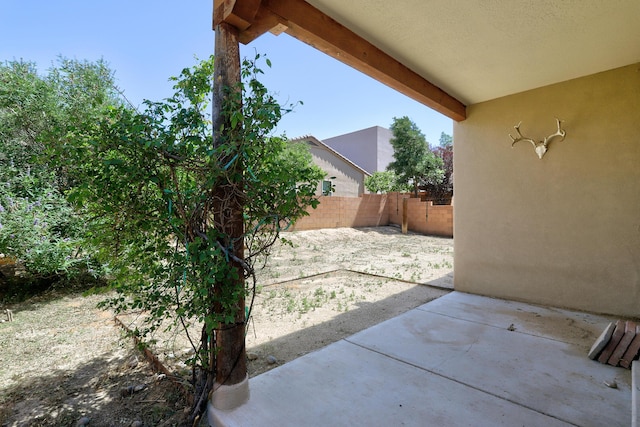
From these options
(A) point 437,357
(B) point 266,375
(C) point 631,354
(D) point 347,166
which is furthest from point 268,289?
(D) point 347,166

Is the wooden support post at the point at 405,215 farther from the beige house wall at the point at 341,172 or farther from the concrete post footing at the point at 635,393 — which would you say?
the concrete post footing at the point at 635,393

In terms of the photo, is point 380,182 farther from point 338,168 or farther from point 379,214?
point 379,214

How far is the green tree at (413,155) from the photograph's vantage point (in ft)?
40.3

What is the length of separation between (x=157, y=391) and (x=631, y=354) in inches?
119

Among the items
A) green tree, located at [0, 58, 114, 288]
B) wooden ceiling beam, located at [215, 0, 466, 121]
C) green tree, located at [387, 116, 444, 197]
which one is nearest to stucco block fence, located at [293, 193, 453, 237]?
green tree, located at [387, 116, 444, 197]

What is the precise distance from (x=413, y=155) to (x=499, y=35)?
10582mm

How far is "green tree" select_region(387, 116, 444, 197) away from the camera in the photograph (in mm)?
12273

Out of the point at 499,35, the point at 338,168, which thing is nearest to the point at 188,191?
the point at 499,35

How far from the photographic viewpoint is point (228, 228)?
1.42 meters

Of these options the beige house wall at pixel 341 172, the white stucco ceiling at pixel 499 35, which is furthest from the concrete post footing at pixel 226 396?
the beige house wall at pixel 341 172

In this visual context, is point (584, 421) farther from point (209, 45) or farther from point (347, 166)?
point (347, 166)

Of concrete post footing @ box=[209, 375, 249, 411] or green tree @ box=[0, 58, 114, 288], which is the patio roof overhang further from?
green tree @ box=[0, 58, 114, 288]

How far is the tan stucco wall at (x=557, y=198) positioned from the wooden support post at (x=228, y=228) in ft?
10.1

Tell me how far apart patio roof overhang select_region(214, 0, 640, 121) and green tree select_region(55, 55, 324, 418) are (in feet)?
2.04
